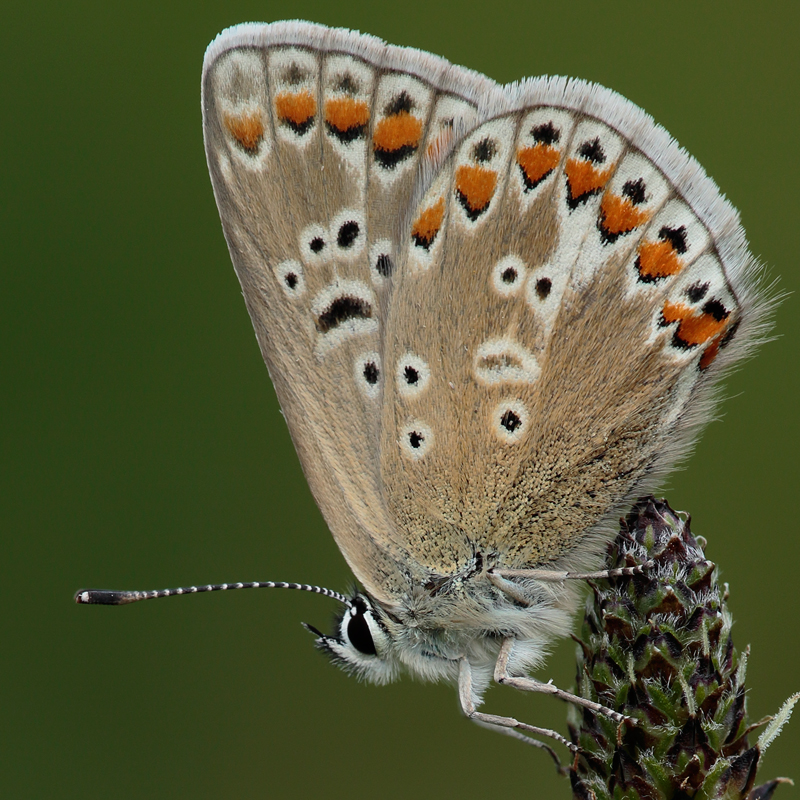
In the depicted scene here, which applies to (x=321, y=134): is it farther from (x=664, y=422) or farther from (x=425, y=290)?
(x=664, y=422)

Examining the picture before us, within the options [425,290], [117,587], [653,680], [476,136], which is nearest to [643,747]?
[653,680]

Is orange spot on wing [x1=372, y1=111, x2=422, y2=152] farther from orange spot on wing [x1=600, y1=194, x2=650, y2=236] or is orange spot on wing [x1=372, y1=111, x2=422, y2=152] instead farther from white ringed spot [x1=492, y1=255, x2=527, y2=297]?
orange spot on wing [x1=600, y1=194, x2=650, y2=236]

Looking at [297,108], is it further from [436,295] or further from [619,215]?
[619,215]

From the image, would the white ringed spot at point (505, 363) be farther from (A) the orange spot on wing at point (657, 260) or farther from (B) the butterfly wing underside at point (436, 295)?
(A) the orange spot on wing at point (657, 260)

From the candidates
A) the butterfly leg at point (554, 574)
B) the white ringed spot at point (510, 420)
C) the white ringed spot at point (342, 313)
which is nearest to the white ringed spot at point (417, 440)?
the white ringed spot at point (510, 420)

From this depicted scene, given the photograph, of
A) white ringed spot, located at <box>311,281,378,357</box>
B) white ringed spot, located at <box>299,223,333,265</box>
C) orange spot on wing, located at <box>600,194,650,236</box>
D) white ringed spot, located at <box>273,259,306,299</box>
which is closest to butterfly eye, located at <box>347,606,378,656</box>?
white ringed spot, located at <box>311,281,378,357</box>
